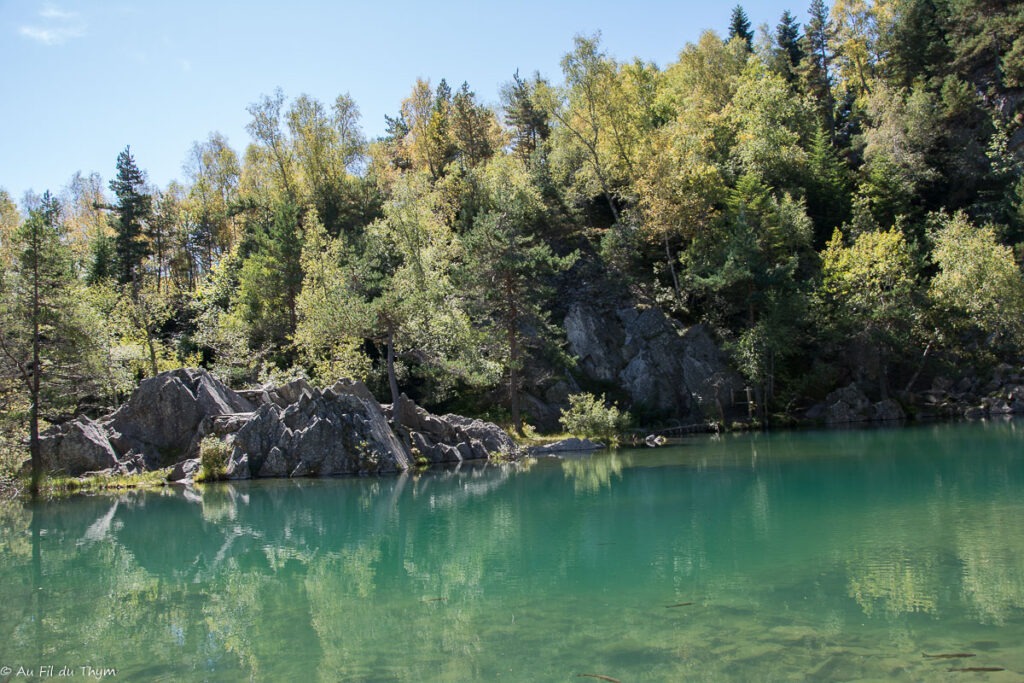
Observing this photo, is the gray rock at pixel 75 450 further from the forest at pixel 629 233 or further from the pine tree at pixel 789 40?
the pine tree at pixel 789 40

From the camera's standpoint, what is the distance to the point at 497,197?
3806cm

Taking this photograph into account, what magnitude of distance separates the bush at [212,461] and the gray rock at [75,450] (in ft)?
11.7

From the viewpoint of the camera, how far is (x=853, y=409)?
42.5 metres

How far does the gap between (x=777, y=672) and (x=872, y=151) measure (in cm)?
5347

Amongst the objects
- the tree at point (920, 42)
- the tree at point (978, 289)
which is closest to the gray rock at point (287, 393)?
the tree at point (978, 289)

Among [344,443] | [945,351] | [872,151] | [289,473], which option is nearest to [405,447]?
[344,443]

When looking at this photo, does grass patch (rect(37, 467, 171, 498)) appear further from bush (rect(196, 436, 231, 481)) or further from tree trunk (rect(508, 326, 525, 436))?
tree trunk (rect(508, 326, 525, 436))

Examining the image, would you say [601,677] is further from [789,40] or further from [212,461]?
[789,40]

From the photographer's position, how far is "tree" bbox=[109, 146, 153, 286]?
5091 cm

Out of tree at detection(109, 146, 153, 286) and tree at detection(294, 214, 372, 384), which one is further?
tree at detection(109, 146, 153, 286)

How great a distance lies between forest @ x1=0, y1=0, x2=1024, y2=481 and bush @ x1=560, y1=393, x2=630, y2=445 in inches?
107

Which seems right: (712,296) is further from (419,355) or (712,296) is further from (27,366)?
(27,366)

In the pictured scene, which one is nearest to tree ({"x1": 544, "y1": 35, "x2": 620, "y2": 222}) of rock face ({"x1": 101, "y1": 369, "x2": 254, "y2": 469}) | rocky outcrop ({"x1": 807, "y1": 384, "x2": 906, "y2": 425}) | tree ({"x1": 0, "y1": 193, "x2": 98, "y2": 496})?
rocky outcrop ({"x1": 807, "y1": 384, "x2": 906, "y2": 425})

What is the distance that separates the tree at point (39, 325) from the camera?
998 inches
